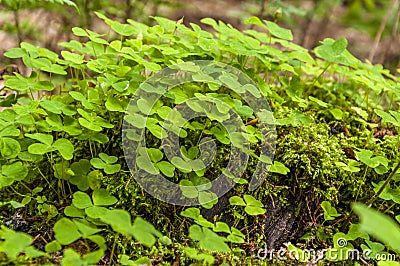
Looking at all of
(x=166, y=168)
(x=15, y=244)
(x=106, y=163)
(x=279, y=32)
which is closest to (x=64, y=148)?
(x=106, y=163)

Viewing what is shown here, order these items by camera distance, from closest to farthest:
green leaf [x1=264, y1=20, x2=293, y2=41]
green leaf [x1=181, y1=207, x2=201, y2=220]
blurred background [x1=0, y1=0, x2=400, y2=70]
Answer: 1. green leaf [x1=181, y1=207, x2=201, y2=220]
2. green leaf [x1=264, y1=20, x2=293, y2=41]
3. blurred background [x1=0, y1=0, x2=400, y2=70]

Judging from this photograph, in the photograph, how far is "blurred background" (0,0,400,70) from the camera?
424 centimetres

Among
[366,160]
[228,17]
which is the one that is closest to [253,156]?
[366,160]

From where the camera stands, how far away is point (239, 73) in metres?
2.35

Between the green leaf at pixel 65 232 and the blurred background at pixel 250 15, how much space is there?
8.42 ft

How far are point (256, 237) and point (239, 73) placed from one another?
2.87 feet

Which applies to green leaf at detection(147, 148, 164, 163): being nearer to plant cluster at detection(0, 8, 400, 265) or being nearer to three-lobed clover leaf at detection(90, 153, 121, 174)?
plant cluster at detection(0, 8, 400, 265)

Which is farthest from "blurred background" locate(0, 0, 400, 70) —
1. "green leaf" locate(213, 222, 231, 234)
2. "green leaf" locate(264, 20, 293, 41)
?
"green leaf" locate(213, 222, 231, 234)

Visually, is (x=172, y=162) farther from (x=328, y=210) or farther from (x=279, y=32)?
(x=279, y=32)

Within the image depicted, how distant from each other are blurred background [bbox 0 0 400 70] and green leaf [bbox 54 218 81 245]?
2567 millimetres

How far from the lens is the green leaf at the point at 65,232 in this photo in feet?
4.64

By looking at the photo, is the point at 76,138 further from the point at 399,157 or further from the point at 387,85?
the point at 387,85

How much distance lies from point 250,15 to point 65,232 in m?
4.49

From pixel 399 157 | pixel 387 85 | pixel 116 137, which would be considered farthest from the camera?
pixel 387 85
